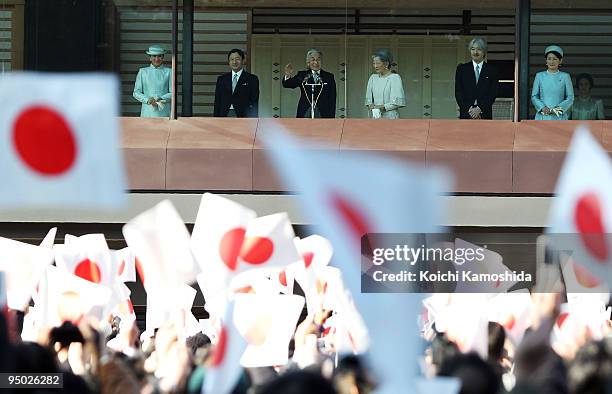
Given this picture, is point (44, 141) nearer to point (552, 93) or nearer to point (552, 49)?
point (552, 49)

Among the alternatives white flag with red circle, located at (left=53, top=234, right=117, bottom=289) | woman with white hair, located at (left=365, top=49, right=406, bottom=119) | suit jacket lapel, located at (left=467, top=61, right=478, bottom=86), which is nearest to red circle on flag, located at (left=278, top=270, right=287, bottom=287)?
white flag with red circle, located at (left=53, top=234, right=117, bottom=289)

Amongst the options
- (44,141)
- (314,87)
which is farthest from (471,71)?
(44,141)

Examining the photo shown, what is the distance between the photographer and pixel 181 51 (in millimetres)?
24641

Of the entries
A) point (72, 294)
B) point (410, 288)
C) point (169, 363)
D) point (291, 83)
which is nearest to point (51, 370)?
point (169, 363)

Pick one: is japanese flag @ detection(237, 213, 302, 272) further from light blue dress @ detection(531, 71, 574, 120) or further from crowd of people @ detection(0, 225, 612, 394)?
light blue dress @ detection(531, 71, 574, 120)

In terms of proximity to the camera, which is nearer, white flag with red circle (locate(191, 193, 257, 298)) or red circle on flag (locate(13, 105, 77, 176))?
red circle on flag (locate(13, 105, 77, 176))

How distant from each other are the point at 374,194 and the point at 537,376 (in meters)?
2.07

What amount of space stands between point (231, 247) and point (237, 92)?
1403 centimetres

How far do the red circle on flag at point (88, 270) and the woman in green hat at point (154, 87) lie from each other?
9.67 m

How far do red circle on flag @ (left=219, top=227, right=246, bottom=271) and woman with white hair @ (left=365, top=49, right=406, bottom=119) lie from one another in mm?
13087

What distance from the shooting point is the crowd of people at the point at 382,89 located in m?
23.7

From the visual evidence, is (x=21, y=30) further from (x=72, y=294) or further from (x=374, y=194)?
(x=374, y=194)

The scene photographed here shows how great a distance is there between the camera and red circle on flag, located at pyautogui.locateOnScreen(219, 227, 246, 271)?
10.1 meters

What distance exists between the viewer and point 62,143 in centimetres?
845
